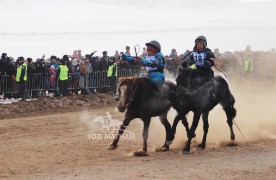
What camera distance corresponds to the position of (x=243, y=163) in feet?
39.7

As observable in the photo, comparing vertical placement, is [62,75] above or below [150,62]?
below

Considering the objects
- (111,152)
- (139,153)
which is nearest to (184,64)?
(139,153)

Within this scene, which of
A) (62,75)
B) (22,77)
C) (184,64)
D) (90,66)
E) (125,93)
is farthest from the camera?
(90,66)

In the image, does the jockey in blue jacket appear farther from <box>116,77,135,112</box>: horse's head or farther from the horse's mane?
<box>116,77,135,112</box>: horse's head

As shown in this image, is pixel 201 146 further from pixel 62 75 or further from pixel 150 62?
pixel 62 75

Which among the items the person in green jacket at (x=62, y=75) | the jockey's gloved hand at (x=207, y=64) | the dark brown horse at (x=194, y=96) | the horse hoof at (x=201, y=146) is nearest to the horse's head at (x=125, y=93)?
the dark brown horse at (x=194, y=96)

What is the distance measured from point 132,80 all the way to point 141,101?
553 millimetres

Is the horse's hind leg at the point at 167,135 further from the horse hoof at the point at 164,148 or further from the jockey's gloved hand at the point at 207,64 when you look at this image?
the jockey's gloved hand at the point at 207,64

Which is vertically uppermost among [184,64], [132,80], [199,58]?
[199,58]

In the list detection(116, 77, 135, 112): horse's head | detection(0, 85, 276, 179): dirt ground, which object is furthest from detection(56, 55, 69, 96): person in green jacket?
detection(116, 77, 135, 112): horse's head

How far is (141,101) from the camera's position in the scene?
43.2 feet

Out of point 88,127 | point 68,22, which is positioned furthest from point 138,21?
point 88,127

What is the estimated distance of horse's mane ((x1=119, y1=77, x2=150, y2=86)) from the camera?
13.0 m

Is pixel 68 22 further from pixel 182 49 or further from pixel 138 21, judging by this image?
pixel 182 49
